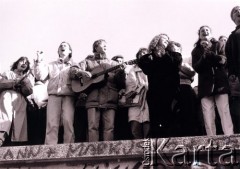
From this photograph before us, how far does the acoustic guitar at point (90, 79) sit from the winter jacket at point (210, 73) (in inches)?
38.8

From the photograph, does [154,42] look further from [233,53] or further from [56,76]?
[56,76]

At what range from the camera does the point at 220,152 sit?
550 cm

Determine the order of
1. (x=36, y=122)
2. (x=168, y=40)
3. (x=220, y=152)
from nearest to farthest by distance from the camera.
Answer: (x=220, y=152)
(x=168, y=40)
(x=36, y=122)

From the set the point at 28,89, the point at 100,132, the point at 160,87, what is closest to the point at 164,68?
the point at 160,87

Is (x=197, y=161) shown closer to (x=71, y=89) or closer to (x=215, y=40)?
(x=215, y=40)

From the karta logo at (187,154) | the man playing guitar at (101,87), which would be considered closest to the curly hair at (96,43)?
the man playing guitar at (101,87)

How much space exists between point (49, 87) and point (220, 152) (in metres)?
2.93

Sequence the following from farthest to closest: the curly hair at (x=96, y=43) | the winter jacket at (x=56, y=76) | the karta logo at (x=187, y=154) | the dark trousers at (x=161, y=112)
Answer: the curly hair at (x=96, y=43) → the winter jacket at (x=56, y=76) → the dark trousers at (x=161, y=112) → the karta logo at (x=187, y=154)

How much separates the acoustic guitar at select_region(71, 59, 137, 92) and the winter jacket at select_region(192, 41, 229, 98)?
0.98 metres

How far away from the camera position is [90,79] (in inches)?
284

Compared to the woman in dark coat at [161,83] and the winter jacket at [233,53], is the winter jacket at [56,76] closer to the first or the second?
the woman in dark coat at [161,83]

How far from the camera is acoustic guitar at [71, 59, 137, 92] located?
23.4ft

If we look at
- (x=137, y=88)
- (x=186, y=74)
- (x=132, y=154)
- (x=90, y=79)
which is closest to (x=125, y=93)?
Answer: (x=137, y=88)

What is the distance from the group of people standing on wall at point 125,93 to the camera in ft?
20.9
